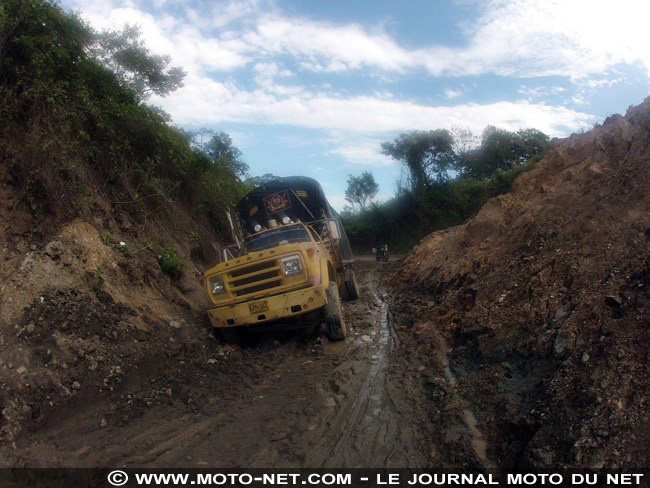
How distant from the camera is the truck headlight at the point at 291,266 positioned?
287 inches

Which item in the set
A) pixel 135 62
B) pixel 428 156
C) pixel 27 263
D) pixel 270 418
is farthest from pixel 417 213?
pixel 270 418

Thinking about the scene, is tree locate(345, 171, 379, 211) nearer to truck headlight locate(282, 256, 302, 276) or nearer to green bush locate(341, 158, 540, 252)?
green bush locate(341, 158, 540, 252)

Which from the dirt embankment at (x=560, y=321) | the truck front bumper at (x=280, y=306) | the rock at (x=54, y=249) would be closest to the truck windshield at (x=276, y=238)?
the truck front bumper at (x=280, y=306)

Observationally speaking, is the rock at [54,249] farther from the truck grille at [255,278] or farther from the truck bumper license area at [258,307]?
the truck bumper license area at [258,307]

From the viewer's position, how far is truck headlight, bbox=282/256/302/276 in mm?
7301

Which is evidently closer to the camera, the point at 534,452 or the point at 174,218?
the point at 534,452

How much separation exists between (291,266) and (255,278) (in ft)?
2.01

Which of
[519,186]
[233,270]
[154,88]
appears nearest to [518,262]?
[233,270]

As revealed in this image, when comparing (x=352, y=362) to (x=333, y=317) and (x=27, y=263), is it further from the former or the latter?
(x=27, y=263)

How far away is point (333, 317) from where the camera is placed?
742 centimetres

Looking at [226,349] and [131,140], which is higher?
[131,140]

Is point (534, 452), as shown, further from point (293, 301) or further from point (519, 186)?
point (519, 186)

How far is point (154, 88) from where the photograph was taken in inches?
617

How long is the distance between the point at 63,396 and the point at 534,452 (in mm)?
4739
